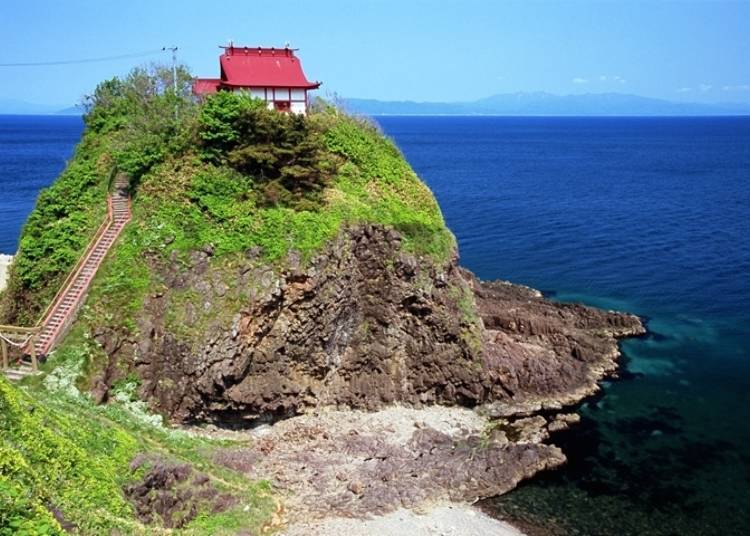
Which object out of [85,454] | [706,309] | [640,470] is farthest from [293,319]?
[706,309]

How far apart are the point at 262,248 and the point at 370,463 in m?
13.6

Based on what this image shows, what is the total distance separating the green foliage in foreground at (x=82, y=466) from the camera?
58.7ft

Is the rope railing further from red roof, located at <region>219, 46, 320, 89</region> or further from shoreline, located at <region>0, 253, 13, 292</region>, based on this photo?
shoreline, located at <region>0, 253, 13, 292</region>

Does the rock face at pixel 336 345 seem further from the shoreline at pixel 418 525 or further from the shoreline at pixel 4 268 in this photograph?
the shoreline at pixel 4 268

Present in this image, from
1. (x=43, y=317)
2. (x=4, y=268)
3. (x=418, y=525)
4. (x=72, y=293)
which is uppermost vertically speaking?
(x=72, y=293)

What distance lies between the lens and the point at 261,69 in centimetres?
4734

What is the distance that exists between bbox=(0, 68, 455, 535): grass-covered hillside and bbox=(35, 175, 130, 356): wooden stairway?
594mm

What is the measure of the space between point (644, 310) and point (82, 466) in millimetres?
49616

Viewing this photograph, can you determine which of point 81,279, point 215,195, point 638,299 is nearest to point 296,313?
point 215,195

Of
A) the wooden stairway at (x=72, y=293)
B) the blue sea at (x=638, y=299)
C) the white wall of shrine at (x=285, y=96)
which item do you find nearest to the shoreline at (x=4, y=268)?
the wooden stairway at (x=72, y=293)

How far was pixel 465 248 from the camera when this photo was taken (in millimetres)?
75500

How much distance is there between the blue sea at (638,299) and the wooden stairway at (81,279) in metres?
24.1

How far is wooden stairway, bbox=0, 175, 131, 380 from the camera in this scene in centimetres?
3259

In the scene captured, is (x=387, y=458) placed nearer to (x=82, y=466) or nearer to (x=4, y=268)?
(x=82, y=466)
